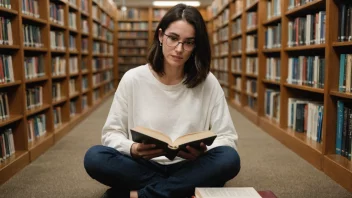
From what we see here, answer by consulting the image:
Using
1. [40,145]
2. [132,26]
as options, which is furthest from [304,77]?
[132,26]

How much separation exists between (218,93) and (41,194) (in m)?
1.18

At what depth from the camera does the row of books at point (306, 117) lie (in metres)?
2.94

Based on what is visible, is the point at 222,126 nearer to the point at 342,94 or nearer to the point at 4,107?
the point at 342,94

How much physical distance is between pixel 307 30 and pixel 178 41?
6.01 feet

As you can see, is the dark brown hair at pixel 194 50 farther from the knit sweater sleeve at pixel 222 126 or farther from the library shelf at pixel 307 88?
the library shelf at pixel 307 88

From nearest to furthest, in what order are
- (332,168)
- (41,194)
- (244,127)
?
1. (41,194)
2. (332,168)
3. (244,127)

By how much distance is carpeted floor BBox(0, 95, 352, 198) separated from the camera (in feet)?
7.22

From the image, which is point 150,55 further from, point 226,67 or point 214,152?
point 226,67

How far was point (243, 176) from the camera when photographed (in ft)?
8.30

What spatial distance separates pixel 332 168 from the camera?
2434 mm

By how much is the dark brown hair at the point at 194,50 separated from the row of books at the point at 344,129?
3.77 ft

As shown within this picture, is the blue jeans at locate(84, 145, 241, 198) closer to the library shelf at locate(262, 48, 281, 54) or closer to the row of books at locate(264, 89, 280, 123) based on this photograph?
the library shelf at locate(262, 48, 281, 54)

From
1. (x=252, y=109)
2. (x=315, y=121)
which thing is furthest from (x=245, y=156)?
(x=252, y=109)

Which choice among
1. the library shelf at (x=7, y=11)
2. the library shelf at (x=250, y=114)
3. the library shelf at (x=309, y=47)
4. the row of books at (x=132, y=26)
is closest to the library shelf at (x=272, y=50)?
the library shelf at (x=309, y=47)
